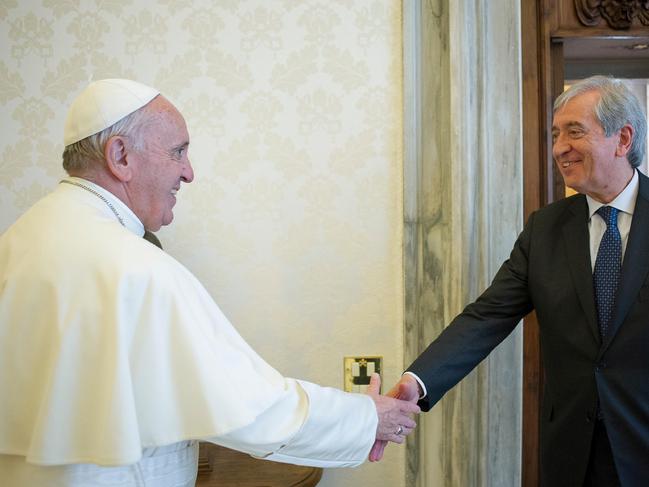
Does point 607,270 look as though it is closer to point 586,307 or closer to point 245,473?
point 586,307

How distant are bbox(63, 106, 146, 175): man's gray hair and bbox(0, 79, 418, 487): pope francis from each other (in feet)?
0.33

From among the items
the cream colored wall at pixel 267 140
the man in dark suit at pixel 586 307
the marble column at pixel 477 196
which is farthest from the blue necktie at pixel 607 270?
the cream colored wall at pixel 267 140

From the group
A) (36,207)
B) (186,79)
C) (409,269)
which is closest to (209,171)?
(186,79)

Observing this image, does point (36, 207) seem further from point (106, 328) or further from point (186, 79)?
point (186, 79)

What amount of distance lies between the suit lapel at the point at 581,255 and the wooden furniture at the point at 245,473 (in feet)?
3.93

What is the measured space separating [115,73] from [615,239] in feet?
6.86

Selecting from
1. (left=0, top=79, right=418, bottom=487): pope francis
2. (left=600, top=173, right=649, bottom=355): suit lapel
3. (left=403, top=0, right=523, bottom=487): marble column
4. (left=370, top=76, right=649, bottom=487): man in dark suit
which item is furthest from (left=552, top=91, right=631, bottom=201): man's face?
(left=0, top=79, right=418, bottom=487): pope francis

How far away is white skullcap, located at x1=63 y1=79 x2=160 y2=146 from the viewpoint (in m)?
1.89

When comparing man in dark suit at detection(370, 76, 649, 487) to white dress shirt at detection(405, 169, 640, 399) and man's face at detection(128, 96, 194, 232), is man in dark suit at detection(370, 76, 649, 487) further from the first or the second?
man's face at detection(128, 96, 194, 232)

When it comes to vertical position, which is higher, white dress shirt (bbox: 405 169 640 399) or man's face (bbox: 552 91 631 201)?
man's face (bbox: 552 91 631 201)

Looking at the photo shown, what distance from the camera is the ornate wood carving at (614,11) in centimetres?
296

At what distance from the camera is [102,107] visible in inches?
74.7

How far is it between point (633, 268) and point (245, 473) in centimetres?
155

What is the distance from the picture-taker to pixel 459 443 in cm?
280
